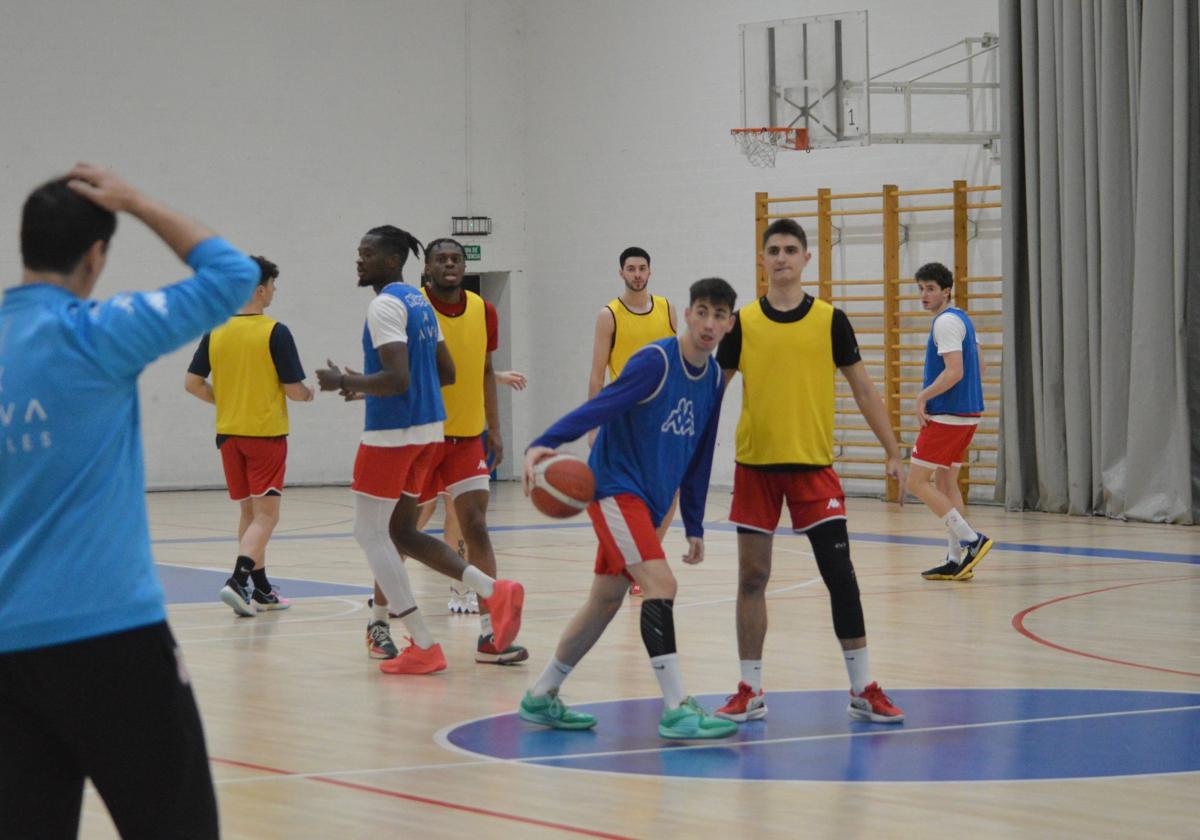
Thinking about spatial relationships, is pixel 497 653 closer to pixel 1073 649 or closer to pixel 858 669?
pixel 858 669

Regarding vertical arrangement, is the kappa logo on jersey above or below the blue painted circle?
above

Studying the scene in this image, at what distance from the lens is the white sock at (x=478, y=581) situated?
6.97 m

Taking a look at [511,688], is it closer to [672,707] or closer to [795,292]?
[672,707]

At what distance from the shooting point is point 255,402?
9070mm

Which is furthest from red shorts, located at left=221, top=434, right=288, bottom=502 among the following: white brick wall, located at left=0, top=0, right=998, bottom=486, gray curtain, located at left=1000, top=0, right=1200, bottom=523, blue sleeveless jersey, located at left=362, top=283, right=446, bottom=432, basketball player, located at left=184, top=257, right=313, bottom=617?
white brick wall, located at left=0, top=0, right=998, bottom=486

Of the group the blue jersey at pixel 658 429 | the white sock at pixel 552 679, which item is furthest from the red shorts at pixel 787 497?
the white sock at pixel 552 679

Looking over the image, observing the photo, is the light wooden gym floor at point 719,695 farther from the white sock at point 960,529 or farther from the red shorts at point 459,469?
the red shorts at point 459,469

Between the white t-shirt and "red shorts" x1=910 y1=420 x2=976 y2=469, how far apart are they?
14.6ft

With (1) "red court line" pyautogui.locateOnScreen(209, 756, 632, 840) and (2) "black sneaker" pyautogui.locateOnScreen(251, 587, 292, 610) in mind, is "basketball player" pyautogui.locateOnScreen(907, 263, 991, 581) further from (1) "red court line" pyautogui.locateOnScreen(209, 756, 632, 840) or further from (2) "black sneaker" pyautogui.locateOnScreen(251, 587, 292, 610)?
(1) "red court line" pyautogui.locateOnScreen(209, 756, 632, 840)

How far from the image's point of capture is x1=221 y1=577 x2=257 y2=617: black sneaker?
8812mm

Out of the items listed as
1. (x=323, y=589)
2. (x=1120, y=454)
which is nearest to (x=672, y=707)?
(x=323, y=589)

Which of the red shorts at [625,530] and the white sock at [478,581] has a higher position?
the red shorts at [625,530]

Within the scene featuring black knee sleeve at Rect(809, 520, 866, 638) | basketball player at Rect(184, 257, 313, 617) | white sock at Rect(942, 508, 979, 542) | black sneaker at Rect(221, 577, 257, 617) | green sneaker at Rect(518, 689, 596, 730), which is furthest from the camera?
white sock at Rect(942, 508, 979, 542)

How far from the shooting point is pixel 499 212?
21141 mm
